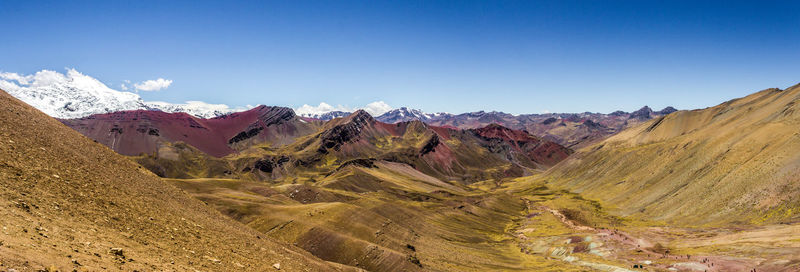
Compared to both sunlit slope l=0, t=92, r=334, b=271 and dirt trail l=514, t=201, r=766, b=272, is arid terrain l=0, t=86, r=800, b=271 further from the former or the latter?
dirt trail l=514, t=201, r=766, b=272

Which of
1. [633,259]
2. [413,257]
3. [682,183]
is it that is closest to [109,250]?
[413,257]

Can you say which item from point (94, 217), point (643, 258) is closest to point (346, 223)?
point (94, 217)

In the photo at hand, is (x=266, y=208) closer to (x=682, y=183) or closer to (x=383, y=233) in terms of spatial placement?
(x=383, y=233)

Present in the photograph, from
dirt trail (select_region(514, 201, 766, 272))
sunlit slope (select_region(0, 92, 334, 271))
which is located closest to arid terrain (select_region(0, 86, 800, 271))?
sunlit slope (select_region(0, 92, 334, 271))

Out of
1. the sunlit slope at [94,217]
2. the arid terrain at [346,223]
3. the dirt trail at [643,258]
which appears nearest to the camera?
the sunlit slope at [94,217]

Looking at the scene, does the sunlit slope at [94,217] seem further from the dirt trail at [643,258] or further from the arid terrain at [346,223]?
the dirt trail at [643,258]

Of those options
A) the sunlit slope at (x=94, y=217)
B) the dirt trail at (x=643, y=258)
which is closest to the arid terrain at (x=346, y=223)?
the sunlit slope at (x=94, y=217)

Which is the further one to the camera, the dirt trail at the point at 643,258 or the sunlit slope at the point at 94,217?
the dirt trail at the point at 643,258

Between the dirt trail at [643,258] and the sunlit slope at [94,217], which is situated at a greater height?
the sunlit slope at [94,217]

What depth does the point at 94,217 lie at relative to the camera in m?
29.2

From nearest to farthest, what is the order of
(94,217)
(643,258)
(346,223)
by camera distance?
(94,217), (643,258), (346,223)

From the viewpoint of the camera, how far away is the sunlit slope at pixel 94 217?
21891 millimetres

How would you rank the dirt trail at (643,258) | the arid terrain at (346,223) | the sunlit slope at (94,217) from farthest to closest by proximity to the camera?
1. the dirt trail at (643,258)
2. the arid terrain at (346,223)
3. the sunlit slope at (94,217)

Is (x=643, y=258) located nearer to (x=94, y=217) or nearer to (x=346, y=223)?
(x=346, y=223)
